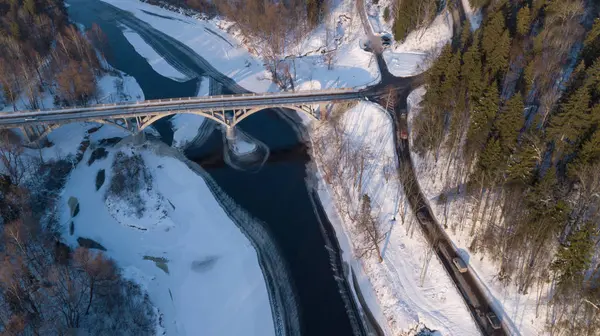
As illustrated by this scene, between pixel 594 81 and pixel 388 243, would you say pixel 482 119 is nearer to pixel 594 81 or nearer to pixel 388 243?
pixel 594 81

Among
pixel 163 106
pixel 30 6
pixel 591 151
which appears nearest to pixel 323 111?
pixel 163 106

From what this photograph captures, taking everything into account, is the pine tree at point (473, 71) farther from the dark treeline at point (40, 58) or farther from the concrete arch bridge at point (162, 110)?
the dark treeline at point (40, 58)

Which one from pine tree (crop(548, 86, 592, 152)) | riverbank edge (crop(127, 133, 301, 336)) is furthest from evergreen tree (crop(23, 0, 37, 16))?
pine tree (crop(548, 86, 592, 152))

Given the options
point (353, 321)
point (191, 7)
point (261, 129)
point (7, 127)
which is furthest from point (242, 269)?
point (191, 7)

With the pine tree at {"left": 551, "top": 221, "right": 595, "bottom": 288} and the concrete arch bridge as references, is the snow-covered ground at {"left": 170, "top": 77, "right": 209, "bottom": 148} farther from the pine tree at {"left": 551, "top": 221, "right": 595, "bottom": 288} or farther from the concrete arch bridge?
the pine tree at {"left": 551, "top": 221, "right": 595, "bottom": 288}

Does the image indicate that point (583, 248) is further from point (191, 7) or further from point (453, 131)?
point (191, 7)
